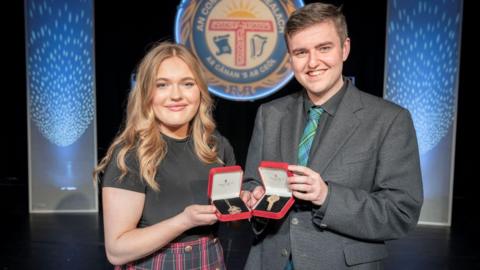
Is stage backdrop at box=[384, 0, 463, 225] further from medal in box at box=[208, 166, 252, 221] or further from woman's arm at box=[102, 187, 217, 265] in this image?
woman's arm at box=[102, 187, 217, 265]

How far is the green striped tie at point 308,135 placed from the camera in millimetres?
1339

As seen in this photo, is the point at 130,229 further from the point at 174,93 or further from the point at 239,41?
the point at 239,41

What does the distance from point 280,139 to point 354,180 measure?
28 centimetres

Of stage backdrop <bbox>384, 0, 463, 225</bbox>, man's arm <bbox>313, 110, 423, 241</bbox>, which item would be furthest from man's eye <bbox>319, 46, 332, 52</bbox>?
stage backdrop <bbox>384, 0, 463, 225</bbox>

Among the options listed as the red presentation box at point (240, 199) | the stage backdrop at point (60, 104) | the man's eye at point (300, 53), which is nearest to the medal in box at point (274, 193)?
the red presentation box at point (240, 199)

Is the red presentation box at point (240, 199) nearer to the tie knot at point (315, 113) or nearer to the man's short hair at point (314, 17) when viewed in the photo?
the tie knot at point (315, 113)

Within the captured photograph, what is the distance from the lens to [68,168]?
443 centimetres

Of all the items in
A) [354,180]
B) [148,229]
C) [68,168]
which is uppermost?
[354,180]

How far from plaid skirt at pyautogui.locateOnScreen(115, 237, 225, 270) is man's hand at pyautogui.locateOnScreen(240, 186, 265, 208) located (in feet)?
Answer: 0.71

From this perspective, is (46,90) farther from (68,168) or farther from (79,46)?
(68,168)

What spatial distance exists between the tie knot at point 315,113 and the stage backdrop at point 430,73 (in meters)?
3.07

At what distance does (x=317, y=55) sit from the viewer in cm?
130

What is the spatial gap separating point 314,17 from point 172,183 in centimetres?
71
